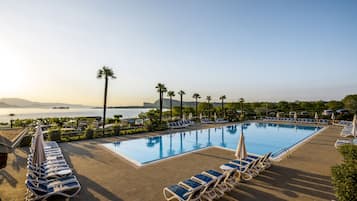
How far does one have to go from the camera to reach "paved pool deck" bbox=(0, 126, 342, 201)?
462cm

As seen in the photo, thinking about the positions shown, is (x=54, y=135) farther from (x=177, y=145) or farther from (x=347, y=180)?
(x=347, y=180)

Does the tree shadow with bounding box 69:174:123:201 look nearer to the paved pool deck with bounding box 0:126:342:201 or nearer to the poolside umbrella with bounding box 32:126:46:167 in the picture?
the paved pool deck with bounding box 0:126:342:201

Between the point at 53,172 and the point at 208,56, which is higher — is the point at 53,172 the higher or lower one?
the lower one

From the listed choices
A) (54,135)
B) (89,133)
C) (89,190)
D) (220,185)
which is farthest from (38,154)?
(89,133)

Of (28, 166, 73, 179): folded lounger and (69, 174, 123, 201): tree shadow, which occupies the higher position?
(28, 166, 73, 179): folded lounger

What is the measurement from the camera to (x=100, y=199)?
4434 millimetres

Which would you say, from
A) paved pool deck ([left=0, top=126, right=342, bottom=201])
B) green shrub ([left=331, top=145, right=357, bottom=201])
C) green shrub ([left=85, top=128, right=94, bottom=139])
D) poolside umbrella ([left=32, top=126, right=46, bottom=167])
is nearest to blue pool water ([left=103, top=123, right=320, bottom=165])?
Answer: paved pool deck ([left=0, top=126, right=342, bottom=201])

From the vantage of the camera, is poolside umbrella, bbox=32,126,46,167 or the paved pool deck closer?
the paved pool deck

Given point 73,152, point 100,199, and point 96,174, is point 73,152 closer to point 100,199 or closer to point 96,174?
point 96,174

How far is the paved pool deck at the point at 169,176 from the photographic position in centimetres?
462

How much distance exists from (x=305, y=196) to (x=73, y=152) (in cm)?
966

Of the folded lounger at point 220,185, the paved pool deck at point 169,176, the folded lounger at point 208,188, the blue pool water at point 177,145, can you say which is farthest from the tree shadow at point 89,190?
the blue pool water at point 177,145

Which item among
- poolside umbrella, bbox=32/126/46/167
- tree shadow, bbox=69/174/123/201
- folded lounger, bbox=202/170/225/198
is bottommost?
tree shadow, bbox=69/174/123/201

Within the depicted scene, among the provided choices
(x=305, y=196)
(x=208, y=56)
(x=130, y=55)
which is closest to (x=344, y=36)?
(x=208, y=56)
